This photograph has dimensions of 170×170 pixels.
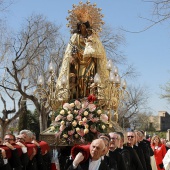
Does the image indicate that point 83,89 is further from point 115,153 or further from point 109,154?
point 109,154

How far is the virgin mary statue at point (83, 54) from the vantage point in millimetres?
12778

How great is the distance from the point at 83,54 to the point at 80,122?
391 cm

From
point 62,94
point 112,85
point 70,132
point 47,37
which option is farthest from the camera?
point 47,37

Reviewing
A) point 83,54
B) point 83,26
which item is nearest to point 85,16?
point 83,26

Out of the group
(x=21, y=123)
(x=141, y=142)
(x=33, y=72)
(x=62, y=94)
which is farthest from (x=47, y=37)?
(x=141, y=142)

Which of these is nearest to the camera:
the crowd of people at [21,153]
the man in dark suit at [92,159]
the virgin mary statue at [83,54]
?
the man in dark suit at [92,159]

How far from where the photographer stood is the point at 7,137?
7004mm

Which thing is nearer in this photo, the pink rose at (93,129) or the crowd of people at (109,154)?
the crowd of people at (109,154)

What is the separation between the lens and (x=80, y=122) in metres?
9.52

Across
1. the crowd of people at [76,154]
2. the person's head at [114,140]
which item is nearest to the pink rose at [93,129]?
the crowd of people at [76,154]

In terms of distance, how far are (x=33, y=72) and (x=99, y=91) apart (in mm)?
14278

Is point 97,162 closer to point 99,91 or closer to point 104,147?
point 104,147

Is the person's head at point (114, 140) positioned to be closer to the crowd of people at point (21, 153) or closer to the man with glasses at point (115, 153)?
the man with glasses at point (115, 153)

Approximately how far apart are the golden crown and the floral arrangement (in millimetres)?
4698
